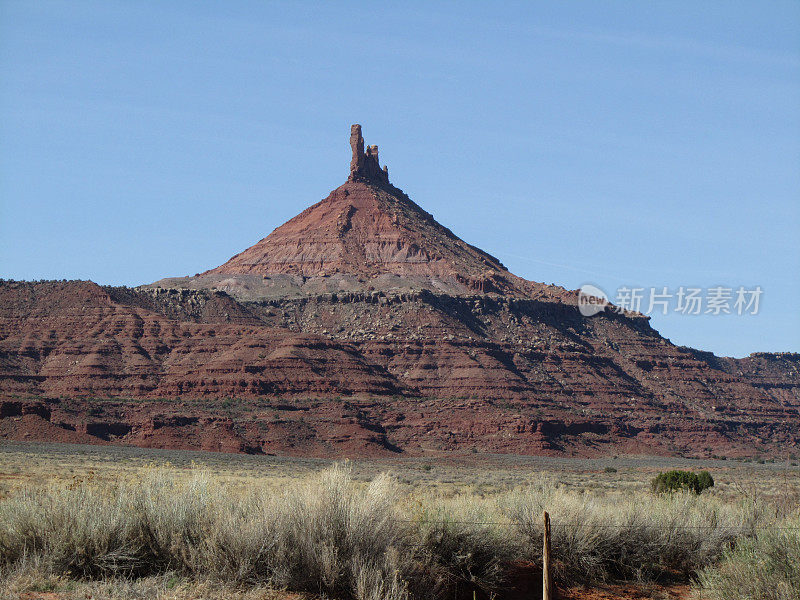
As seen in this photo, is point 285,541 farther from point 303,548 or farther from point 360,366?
point 360,366

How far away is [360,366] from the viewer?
115 metres

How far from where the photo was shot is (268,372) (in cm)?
10825

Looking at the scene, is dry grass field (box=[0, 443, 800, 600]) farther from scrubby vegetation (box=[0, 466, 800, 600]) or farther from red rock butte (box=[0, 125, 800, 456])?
red rock butte (box=[0, 125, 800, 456])

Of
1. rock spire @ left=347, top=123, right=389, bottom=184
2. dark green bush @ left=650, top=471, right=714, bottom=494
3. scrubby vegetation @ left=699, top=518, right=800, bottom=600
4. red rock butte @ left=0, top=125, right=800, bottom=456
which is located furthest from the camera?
rock spire @ left=347, top=123, right=389, bottom=184

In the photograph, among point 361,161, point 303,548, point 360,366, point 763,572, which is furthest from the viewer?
point 361,161

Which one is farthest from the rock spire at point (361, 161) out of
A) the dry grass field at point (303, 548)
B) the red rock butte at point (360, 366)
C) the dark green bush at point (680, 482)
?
the dry grass field at point (303, 548)

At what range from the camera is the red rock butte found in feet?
315

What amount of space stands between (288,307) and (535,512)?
122097mm

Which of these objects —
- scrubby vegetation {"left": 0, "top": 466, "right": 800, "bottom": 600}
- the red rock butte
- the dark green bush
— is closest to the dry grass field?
scrubby vegetation {"left": 0, "top": 466, "right": 800, "bottom": 600}

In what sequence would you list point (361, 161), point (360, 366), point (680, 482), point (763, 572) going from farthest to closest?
point (361, 161), point (360, 366), point (680, 482), point (763, 572)

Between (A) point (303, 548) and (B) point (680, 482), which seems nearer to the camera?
(A) point (303, 548)

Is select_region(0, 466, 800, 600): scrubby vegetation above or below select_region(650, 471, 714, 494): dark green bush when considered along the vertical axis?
below

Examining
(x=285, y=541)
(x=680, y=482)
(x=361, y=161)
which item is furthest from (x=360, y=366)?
(x=285, y=541)

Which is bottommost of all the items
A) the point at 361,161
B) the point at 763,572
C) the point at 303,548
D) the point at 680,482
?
the point at 303,548
